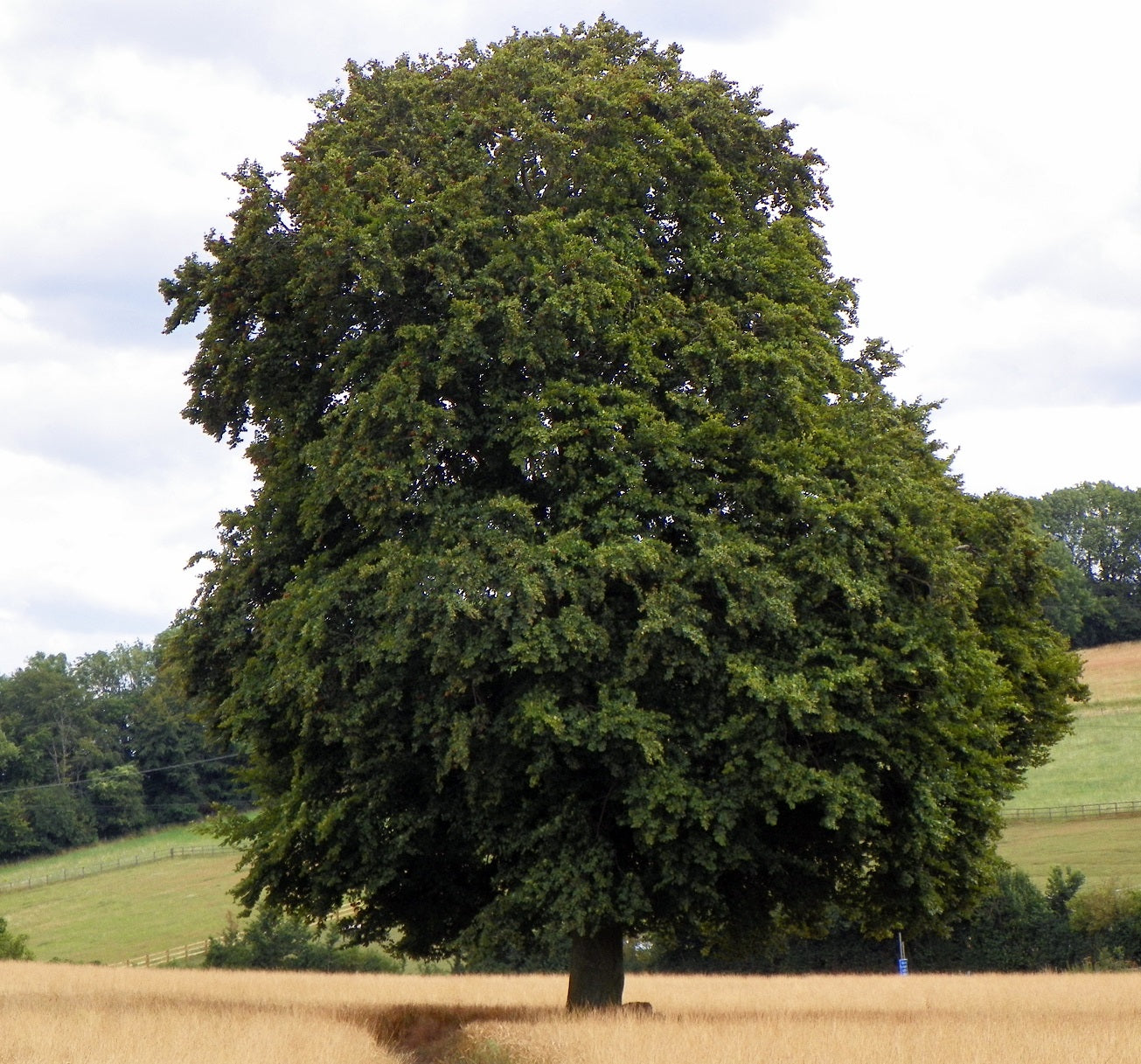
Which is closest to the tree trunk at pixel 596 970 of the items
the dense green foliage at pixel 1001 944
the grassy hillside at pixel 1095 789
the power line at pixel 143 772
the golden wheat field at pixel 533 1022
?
the golden wheat field at pixel 533 1022

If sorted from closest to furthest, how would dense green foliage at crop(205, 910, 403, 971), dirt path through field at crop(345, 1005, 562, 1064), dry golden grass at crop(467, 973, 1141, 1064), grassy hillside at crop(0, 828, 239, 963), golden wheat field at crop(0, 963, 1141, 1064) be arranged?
dry golden grass at crop(467, 973, 1141, 1064) → golden wheat field at crop(0, 963, 1141, 1064) → dirt path through field at crop(345, 1005, 562, 1064) → dense green foliage at crop(205, 910, 403, 971) → grassy hillside at crop(0, 828, 239, 963)

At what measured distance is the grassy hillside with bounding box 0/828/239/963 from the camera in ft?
177

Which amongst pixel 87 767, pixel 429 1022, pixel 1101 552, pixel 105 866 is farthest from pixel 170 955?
pixel 1101 552

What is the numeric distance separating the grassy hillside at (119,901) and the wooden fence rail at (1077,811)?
120 ft

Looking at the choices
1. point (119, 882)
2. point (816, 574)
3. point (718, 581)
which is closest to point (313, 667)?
point (718, 581)

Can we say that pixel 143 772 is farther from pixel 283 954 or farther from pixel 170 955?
pixel 283 954

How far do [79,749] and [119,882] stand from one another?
2955cm

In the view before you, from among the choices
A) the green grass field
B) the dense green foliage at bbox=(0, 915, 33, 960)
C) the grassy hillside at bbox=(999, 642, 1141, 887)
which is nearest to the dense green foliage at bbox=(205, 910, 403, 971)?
the green grass field

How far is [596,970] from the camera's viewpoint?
1748cm

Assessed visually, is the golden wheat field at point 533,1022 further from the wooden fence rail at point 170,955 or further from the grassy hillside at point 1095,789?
the wooden fence rail at point 170,955

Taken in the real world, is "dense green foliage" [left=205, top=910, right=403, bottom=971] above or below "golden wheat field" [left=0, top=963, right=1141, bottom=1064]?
below

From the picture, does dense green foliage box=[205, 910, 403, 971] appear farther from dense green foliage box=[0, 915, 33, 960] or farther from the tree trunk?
the tree trunk

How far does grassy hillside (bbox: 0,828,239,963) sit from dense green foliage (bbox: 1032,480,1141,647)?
70118 millimetres

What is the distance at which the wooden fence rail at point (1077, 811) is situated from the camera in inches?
2144
